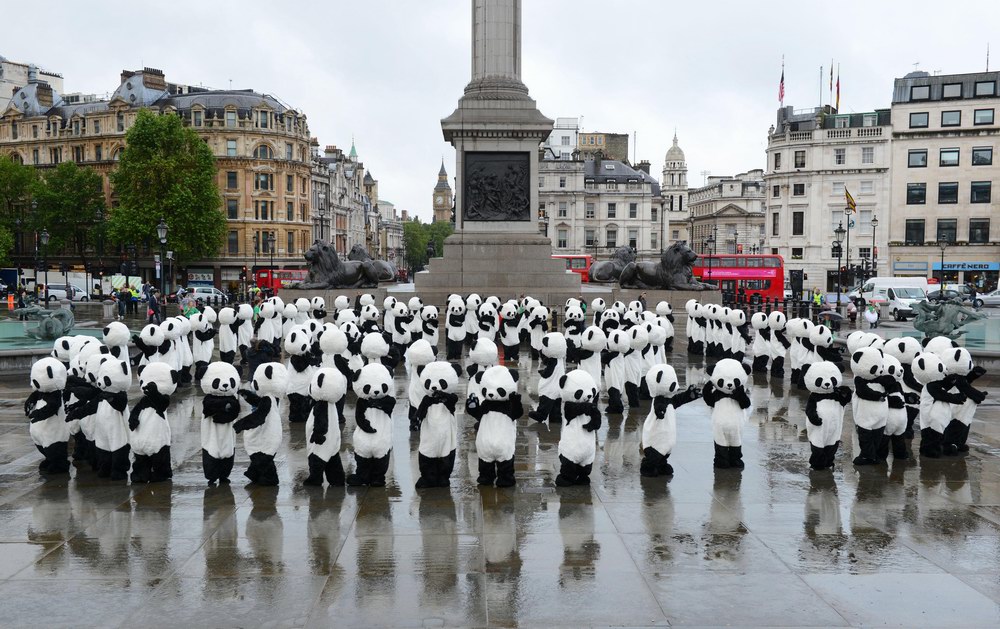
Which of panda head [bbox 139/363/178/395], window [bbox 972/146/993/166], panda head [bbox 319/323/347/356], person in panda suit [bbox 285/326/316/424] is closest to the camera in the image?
panda head [bbox 139/363/178/395]

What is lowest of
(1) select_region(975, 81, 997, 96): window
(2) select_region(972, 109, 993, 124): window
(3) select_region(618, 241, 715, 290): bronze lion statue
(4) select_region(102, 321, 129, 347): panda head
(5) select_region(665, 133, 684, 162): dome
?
(4) select_region(102, 321, 129, 347): panda head

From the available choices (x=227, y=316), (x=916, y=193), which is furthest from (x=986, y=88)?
(x=227, y=316)

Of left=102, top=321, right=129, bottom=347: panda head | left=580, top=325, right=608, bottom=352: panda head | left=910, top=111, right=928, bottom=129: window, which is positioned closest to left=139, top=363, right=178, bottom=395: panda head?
left=102, top=321, right=129, bottom=347: panda head

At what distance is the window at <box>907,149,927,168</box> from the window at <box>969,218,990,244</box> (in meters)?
6.28

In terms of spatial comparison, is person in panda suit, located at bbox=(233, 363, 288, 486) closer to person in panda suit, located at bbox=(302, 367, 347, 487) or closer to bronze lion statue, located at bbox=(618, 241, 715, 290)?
person in panda suit, located at bbox=(302, 367, 347, 487)

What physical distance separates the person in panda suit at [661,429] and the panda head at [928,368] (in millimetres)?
3510

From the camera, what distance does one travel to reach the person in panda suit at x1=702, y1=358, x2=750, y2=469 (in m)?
10.3

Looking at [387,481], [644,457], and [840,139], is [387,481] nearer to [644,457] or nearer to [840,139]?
[644,457]

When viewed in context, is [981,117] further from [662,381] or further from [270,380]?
[270,380]

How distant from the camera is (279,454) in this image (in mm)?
11164

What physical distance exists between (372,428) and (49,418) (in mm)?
4156

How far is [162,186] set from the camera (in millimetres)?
62344

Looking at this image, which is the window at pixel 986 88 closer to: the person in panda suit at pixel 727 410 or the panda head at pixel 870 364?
the panda head at pixel 870 364

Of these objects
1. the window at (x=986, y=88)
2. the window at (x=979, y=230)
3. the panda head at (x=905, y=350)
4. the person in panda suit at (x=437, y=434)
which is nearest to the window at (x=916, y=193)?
the window at (x=979, y=230)
